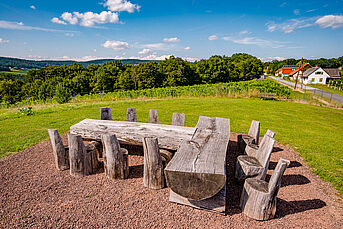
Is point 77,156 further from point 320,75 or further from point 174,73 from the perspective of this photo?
point 320,75

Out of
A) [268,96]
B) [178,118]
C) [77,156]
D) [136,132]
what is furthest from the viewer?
[268,96]

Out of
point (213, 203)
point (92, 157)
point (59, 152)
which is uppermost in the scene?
point (59, 152)

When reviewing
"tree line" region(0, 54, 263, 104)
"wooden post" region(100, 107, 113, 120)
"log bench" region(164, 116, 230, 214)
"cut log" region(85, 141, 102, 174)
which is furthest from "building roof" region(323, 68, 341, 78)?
"cut log" region(85, 141, 102, 174)

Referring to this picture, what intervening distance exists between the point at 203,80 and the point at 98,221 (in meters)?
63.1

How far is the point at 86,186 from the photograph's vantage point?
393 centimetres

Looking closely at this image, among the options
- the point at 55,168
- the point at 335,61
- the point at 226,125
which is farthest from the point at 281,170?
the point at 335,61

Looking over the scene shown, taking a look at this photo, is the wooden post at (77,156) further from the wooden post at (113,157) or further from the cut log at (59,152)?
the wooden post at (113,157)

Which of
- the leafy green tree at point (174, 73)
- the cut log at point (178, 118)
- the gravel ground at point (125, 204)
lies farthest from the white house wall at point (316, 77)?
the cut log at point (178, 118)

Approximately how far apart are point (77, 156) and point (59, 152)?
63cm

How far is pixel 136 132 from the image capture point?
4.77m

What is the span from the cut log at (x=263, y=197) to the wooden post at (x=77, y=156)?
11.4ft

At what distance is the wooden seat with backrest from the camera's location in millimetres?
3576

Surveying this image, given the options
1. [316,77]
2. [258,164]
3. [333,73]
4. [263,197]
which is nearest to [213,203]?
[263,197]

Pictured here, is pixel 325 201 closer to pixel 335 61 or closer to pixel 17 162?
pixel 17 162
